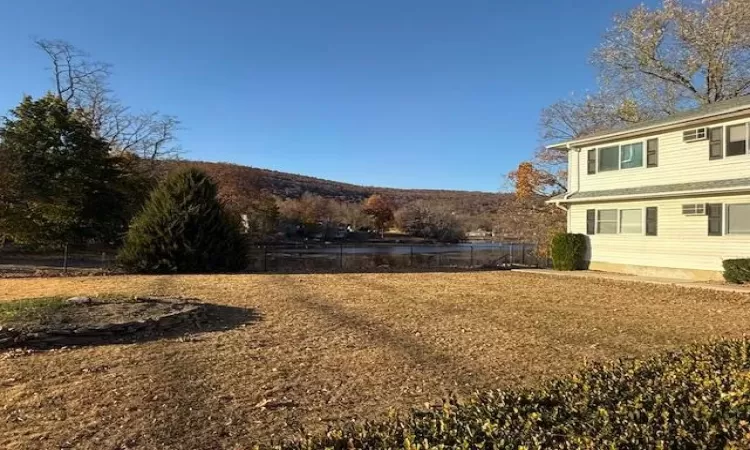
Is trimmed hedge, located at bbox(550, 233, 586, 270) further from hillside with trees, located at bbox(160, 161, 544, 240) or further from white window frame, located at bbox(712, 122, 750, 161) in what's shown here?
hillside with trees, located at bbox(160, 161, 544, 240)

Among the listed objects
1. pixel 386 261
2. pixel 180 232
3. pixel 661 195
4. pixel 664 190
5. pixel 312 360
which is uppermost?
pixel 664 190

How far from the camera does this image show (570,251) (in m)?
18.0

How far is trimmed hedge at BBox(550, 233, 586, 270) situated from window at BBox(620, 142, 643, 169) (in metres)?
2.82

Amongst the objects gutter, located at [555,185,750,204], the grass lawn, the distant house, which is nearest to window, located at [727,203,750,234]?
gutter, located at [555,185,750,204]

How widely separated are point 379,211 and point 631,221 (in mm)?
70298

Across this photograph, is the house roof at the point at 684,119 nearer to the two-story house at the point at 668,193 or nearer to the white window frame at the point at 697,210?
the two-story house at the point at 668,193

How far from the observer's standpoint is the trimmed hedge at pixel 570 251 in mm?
18016

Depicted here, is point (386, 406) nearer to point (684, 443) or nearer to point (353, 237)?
point (684, 443)

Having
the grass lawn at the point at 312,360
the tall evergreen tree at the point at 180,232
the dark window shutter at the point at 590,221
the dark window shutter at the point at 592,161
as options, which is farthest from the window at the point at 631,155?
the tall evergreen tree at the point at 180,232

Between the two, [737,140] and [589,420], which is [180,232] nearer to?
[589,420]

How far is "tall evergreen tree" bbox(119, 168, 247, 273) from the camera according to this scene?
52.3 feet

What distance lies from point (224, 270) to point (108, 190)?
11192 mm

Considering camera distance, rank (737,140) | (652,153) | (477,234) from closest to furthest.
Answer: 1. (737,140)
2. (652,153)
3. (477,234)

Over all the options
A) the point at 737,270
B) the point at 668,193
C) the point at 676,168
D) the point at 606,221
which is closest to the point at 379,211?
the point at 606,221
